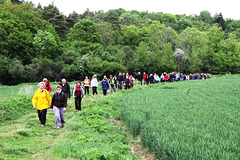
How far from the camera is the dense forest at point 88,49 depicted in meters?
37.7

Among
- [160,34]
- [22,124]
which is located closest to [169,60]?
[160,34]

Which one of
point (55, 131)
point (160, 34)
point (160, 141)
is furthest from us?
point (160, 34)

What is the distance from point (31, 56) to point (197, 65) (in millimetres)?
43637


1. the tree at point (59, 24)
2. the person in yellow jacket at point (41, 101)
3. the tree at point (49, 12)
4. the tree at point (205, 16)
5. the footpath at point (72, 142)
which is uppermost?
the tree at point (205, 16)

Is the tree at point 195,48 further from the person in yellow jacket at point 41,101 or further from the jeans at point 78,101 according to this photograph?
the person in yellow jacket at point 41,101

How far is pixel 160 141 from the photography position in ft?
16.0

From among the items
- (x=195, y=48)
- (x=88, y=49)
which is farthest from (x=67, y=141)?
(x=195, y=48)

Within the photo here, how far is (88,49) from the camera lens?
1769 inches

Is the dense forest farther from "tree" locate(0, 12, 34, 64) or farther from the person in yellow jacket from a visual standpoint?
the person in yellow jacket

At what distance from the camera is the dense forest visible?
37.7 meters

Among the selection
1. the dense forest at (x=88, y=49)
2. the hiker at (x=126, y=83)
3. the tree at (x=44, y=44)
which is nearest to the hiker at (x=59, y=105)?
the hiker at (x=126, y=83)

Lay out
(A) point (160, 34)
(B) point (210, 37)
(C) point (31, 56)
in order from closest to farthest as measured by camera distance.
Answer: (C) point (31, 56), (A) point (160, 34), (B) point (210, 37)

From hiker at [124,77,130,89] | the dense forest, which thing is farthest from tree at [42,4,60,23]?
hiker at [124,77,130,89]

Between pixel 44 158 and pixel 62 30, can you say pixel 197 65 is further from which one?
pixel 44 158
